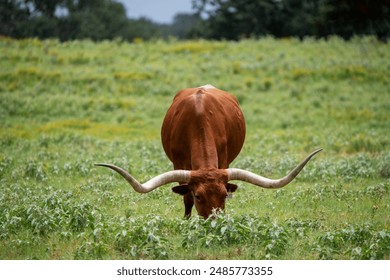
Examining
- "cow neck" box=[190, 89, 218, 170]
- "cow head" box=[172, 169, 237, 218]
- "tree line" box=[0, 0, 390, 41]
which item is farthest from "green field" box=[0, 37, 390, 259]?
"tree line" box=[0, 0, 390, 41]

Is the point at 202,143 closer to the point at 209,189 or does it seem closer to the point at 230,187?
the point at 230,187

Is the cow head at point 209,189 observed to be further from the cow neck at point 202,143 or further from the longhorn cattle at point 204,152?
the cow neck at point 202,143

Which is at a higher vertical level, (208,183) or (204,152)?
(204,152)

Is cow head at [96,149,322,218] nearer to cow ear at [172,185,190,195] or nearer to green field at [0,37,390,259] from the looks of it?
cow ear at [172,185,190,195]

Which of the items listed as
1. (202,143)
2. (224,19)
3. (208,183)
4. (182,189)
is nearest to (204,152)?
(202,143)

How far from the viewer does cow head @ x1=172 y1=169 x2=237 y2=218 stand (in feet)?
30.1

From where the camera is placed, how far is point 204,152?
9.95 metres

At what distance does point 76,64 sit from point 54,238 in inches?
928

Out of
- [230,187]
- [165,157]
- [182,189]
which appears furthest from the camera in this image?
[165,157]

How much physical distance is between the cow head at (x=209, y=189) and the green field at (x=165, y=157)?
0.26 meters

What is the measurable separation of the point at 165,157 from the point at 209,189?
8222 mm

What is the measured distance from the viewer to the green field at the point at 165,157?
910cm

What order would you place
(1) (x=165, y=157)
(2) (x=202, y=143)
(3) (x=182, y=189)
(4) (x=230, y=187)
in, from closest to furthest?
1. (4) (x=230, y=187)
2. (3) (x=182, y=189)
3. (2) (x=202, y=143)
4. (1) (x=165, y=157)

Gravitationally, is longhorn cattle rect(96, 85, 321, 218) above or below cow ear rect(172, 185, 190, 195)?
above
